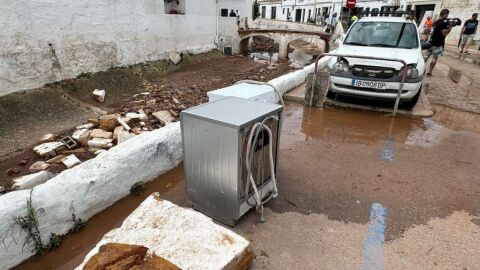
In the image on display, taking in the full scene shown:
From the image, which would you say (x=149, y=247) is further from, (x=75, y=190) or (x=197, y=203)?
(x=75, y=190)

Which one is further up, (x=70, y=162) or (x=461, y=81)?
(x=461, y=81)

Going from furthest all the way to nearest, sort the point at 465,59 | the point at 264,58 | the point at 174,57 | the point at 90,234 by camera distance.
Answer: the point at 264,58 < the point at 174,57 < the point at 465,59 < the point at 90,234

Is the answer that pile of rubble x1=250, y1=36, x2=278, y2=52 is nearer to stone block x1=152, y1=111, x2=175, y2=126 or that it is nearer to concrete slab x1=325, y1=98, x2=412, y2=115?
concrete slab x1=325, y1=98, x2=412, y2=115

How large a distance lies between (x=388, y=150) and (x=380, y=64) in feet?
6.48

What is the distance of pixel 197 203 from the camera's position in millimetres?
2996

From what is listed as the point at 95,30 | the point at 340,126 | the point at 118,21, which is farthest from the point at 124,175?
the point at 118,21

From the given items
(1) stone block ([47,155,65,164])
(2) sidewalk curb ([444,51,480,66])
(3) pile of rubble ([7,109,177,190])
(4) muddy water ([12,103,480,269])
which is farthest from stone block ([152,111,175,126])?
(2) sidewalk curb ([444,51,480,66])

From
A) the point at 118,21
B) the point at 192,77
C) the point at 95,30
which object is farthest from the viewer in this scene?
the point at 192,77

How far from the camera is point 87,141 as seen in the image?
5266 mm

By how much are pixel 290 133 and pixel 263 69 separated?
1158 centimetres

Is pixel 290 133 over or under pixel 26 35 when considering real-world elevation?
under

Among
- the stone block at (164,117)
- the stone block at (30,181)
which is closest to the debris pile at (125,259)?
the stone block at (30,181)

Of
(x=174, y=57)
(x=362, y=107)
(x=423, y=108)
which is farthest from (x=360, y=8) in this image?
(x=362, y=107)

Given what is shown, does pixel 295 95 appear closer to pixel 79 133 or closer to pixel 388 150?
pixel 388 150
